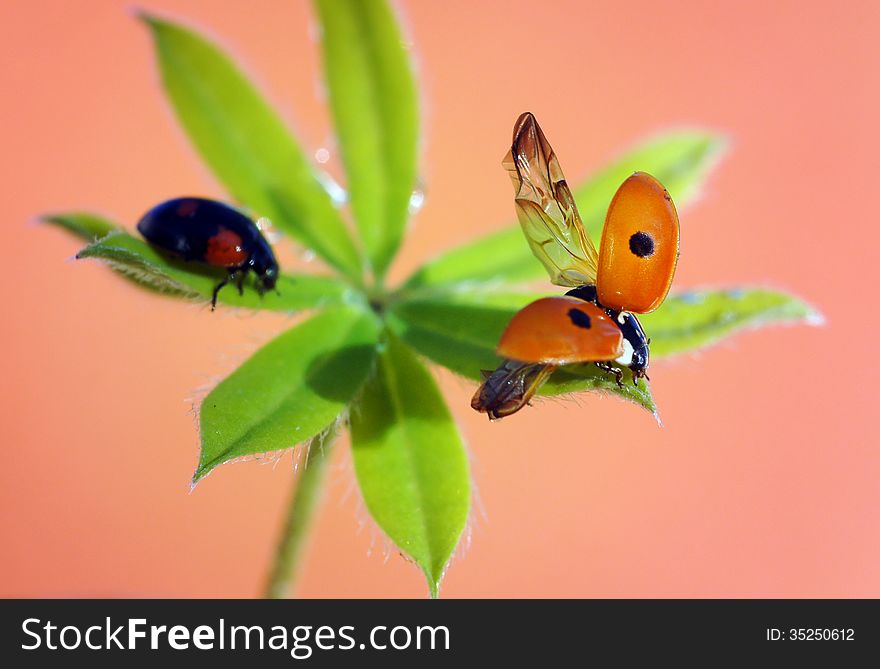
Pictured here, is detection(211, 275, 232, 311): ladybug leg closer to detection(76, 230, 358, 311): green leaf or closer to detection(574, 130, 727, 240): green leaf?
detection(76, 230, 358, 311): green leaf

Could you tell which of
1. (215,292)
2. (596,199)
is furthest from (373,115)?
(215,292)

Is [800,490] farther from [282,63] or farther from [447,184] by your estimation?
[282,63]

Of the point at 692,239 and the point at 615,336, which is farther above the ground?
the point at 692,239

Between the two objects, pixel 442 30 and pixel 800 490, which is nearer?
pixel 800 490

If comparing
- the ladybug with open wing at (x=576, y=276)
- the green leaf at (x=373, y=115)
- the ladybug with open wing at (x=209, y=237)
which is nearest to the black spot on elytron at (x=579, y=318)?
the ladybug with open wing at (x=576, y=276)

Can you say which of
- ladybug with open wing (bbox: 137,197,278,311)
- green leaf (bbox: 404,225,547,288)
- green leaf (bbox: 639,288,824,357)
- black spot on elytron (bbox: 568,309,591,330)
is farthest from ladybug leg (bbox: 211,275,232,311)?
green leaf (bbox: 639,288,824,357)

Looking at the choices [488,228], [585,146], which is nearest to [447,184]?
[488,228]

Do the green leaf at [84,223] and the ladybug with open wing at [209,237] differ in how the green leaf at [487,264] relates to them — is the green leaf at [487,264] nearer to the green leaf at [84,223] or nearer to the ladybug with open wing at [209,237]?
the ladybug with open wing at [209,237]
